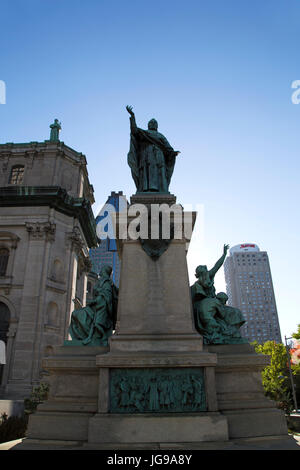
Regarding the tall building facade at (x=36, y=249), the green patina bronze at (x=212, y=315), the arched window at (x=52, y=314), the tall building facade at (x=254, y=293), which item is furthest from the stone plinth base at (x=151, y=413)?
the tall building facade at (x=254, y=293)

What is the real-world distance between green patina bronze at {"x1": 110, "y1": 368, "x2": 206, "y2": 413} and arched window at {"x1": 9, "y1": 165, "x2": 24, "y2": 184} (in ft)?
112

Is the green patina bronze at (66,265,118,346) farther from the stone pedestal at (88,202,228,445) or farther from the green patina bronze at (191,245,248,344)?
the green patina bronze at (191,245,248,344)

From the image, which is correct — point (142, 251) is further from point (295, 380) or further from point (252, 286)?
point (252, 286)

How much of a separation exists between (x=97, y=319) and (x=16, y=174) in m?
34.0

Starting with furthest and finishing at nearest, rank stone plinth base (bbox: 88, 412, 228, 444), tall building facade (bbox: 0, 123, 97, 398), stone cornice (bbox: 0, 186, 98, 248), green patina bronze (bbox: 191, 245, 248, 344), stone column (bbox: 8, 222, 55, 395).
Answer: stone cornice (bbox: 0, 186, 98, 248), tall building facade (bbox: 0, 123, 97, 398), stone column (bbox: 8, 222, 55, 395), green patina bronze (bbox: 191, 245, 248, 344), stone plinth base (bbox: 88, 412, 228, 444)

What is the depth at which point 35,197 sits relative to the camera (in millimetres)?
33562

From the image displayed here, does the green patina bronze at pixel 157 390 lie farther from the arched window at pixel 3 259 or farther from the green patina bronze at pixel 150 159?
the arched window at pixel 3 259

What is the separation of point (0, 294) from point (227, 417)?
92.1 ft

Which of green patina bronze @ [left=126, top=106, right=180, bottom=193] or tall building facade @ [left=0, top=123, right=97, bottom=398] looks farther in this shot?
tall building facade @ [left=0, top=123, right=97, bottom=398]

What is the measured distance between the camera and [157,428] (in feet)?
18.5

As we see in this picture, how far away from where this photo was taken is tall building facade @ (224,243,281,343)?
11769cm

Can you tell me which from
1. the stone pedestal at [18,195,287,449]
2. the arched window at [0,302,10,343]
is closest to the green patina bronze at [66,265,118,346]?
the stone pedestal at [18,195,287,449]

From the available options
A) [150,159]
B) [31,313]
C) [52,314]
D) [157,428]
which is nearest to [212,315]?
[157,428]

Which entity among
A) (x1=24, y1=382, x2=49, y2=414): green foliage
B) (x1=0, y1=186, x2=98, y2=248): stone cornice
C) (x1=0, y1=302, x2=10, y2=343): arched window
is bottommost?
(x1=24, y1=382, x2=49, y2=414): green foliage
